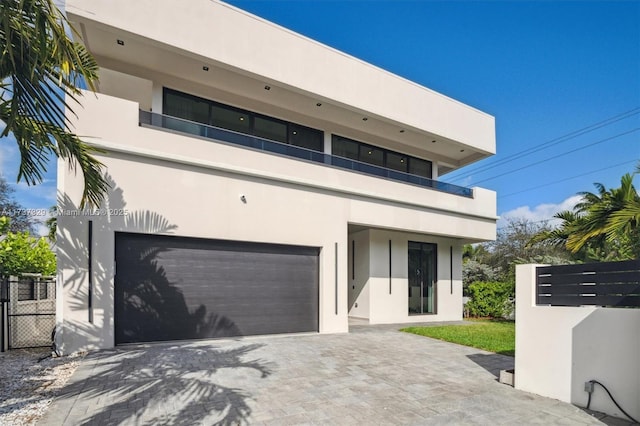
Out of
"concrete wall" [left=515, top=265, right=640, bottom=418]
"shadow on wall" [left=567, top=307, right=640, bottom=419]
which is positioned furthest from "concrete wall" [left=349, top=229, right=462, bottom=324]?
"shadow on wall" [left=567, top=307, right=640, bottom=419]

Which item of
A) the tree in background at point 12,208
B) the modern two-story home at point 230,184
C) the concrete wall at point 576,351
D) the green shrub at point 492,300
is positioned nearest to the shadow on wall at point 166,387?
the modern two-story home at point 230,184

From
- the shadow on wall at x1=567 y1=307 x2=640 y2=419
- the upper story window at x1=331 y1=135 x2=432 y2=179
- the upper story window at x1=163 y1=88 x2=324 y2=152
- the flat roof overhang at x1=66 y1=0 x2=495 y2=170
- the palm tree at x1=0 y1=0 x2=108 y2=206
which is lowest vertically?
the shadow on wall at x1=567 y1=307 x2=640 y2=419

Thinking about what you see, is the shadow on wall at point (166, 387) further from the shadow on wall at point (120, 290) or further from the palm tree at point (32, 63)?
the palm tree at point (32, 63)

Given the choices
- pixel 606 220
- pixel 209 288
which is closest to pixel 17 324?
pixel 209 288

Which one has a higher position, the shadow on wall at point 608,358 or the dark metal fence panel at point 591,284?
the dark metal fence panel at point 591,284

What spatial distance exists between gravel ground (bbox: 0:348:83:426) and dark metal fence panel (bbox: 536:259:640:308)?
6.69 meters

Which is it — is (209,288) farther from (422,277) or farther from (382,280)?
(422,277)

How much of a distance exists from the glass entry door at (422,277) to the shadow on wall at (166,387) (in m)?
8.60

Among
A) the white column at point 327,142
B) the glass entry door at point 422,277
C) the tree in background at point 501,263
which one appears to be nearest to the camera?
the white column at point 327,142

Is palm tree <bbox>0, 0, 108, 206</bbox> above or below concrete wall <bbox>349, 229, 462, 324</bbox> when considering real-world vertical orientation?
above

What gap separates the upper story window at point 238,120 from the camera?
10.0 m

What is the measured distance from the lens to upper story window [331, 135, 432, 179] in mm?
13049

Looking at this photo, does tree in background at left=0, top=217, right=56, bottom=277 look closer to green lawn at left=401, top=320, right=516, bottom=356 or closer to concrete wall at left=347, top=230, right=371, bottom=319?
concrete wall at left=347, top=230, right=371, bottom=319

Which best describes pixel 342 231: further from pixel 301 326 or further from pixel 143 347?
pixel 143 347
